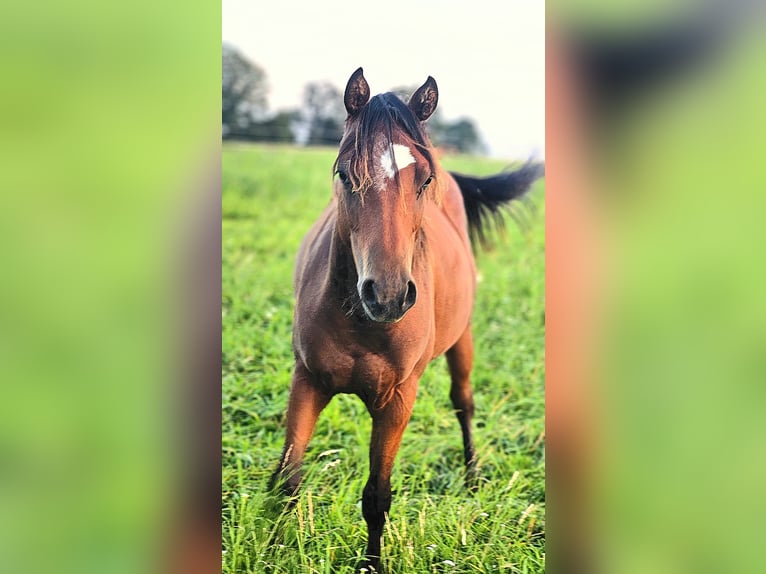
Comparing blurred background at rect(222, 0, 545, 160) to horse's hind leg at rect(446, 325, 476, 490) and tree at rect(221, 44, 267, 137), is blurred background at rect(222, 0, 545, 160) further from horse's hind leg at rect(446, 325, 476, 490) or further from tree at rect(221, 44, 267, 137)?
horse's hind leg at rect(446, 325, 476, 490)

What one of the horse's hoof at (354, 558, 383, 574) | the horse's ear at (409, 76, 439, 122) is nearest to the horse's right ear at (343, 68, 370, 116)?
the horse's ear at (409, 76, 439, 122)

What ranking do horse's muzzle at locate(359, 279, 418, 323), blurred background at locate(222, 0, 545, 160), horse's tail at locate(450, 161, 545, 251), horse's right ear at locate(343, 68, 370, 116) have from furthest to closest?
horse's tail at locate(450, 161, 545, 251), blurred background at locate(222, 0, 545, 160), horse's right ear at locate(343, 68, 370, 116), horse's muzzle at locate(359, 279, 418, 323)

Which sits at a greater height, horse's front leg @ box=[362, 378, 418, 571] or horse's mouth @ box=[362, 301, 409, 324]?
horse's mouth @ box=[362, 301, 409, 324]

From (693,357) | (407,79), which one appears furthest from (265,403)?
(693,357)

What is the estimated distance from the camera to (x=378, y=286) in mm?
1613

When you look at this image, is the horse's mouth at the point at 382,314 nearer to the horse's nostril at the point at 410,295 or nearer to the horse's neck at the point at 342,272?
the horse's nostril at the point at 410,295

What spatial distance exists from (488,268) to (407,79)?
896 mm

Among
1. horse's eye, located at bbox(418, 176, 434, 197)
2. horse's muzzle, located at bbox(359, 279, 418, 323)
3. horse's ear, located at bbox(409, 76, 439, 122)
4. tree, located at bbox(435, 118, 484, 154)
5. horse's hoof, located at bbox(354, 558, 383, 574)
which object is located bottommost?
horse's hoof, located at bbox(354, 558, 383, 574)

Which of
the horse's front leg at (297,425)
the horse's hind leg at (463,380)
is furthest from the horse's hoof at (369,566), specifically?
the horse's hind leg at (463,380)

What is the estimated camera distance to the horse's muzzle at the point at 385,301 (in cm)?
162

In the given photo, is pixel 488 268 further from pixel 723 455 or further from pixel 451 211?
pixel 723 455

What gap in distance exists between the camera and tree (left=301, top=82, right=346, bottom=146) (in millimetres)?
2232

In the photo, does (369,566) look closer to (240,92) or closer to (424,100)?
(424,100)

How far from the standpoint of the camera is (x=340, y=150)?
1.77 m
